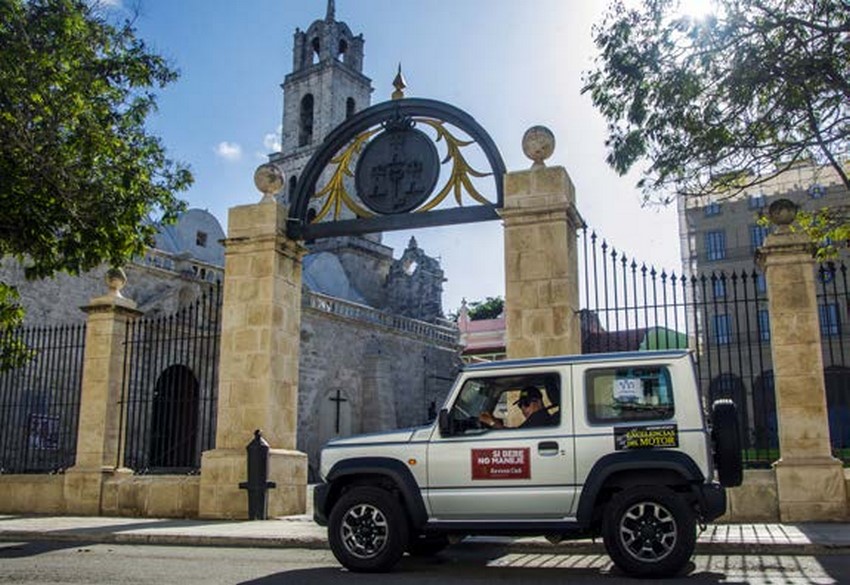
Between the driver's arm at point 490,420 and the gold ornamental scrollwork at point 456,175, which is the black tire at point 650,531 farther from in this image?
the gold ornamental scrollwork at point 456,175

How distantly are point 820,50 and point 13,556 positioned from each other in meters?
10.3

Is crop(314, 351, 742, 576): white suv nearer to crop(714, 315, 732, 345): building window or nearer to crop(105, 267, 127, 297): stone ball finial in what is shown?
crop(714, 315, 732, 345): building window

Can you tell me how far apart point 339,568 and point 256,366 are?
5.34m

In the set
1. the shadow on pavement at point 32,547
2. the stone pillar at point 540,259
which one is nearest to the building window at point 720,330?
the stone pillar at point 540,259

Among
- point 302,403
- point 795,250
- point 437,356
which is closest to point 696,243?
point 437,356

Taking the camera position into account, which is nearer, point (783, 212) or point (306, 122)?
point (783, 212)

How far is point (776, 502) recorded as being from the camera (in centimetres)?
1003

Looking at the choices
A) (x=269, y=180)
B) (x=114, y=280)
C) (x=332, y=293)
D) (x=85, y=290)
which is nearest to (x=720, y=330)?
(x=269, y=180)

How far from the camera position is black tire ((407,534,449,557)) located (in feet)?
25.3

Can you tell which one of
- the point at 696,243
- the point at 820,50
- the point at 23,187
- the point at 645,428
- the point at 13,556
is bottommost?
the point at 13,556

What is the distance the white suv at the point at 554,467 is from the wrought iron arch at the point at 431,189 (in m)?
4.88

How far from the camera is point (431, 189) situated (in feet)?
40.1

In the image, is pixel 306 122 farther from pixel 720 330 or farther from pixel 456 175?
pixel 456 175

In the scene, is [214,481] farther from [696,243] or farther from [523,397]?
[696,243]
